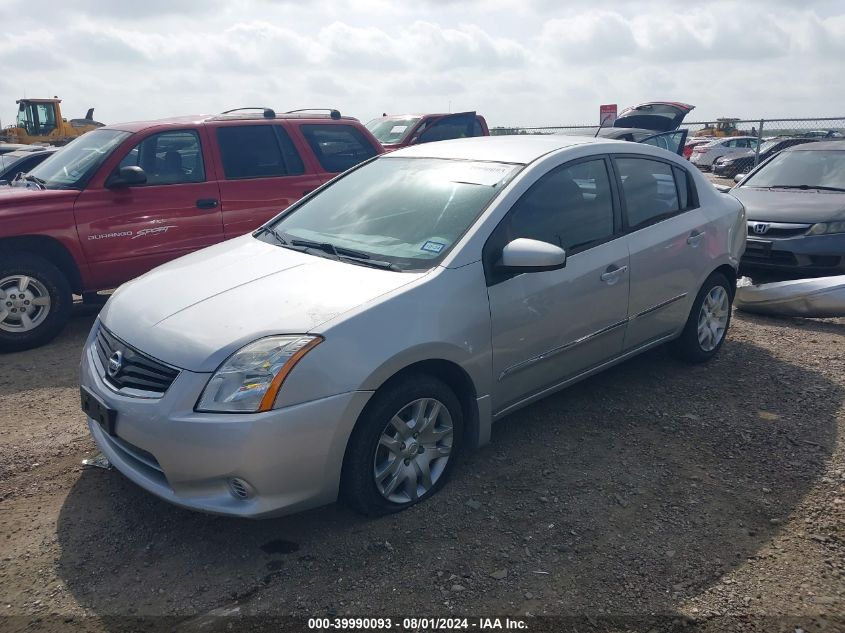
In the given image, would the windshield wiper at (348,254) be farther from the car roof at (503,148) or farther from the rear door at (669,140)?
the rear door at (669,140)

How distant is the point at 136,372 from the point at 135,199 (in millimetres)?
3510

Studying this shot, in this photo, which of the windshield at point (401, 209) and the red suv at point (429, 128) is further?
the red suv at point (429, 128)

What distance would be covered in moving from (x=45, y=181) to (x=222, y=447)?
4599 mm

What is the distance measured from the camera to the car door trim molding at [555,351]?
358cm

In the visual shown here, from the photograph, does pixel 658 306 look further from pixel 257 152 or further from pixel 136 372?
pixel 257 152

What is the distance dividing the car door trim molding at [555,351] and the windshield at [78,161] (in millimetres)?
4290

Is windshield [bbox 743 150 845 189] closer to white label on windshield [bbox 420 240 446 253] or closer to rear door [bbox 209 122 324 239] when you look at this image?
rear door [bbox 209 122 324 239]

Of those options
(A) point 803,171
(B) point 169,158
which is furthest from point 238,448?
(A) point 803,171

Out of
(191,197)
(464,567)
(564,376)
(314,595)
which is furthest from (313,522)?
(191,197)

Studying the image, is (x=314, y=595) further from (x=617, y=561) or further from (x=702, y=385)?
(x=702, y=385)

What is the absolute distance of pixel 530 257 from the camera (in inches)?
132

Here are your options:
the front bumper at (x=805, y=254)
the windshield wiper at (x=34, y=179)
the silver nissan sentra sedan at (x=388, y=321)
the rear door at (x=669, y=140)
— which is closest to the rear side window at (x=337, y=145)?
the windshield wiper at (x=34, y=179)

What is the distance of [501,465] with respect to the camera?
12.3 ft

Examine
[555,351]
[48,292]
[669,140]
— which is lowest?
[555,351]
